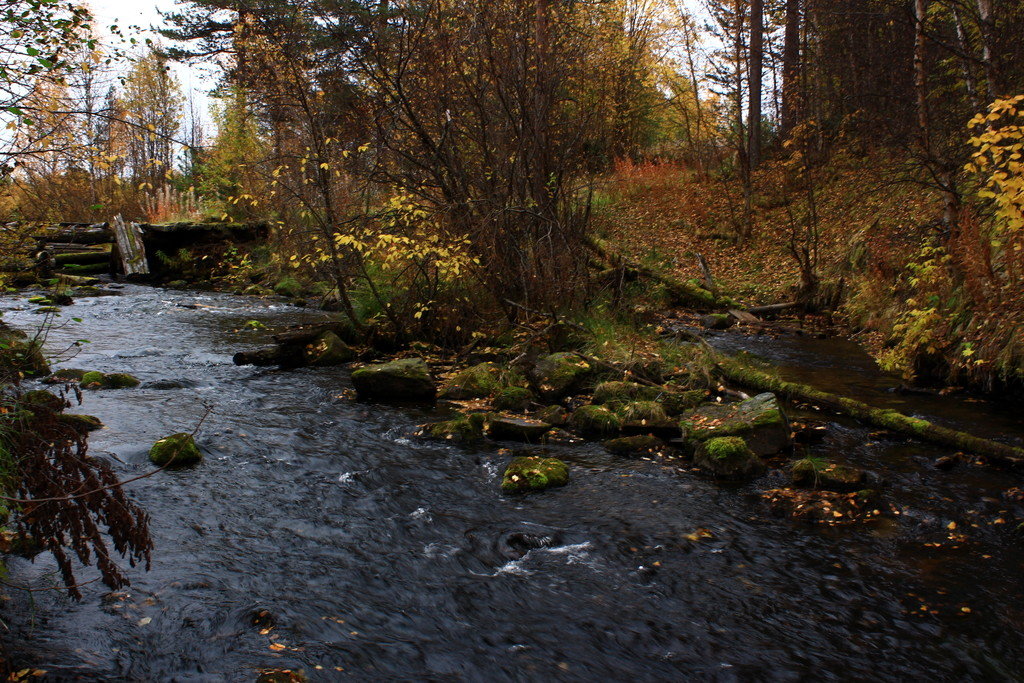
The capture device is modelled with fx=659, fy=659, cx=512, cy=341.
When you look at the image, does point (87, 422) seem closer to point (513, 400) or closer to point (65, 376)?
point (65, 376)

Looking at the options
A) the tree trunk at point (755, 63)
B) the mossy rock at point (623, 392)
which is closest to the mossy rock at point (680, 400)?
the mossy rock at point (623, 392)

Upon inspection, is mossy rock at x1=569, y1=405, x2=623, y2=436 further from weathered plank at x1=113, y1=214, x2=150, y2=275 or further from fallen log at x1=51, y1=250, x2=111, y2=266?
fallen log at x1=51, y1=250, x2=111, y2=266

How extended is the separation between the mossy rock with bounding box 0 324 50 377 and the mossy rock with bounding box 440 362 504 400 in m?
4.68

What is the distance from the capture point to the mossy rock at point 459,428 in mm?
7398

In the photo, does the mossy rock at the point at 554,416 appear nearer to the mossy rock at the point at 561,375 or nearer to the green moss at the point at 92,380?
the mossy rock at the point at 561,375

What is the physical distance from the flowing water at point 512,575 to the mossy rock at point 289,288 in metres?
11.0

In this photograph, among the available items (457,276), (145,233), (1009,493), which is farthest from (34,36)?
(145,233)

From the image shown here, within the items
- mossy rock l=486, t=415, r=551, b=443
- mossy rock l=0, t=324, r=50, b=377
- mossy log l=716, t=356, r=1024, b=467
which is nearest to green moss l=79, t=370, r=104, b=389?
mossy rock l=0, t=324, r=50, b=377

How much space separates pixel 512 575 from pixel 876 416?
497 centimetres

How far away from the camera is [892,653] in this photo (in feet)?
12.7

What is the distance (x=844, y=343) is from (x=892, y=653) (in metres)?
9.28

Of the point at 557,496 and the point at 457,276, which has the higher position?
the point at 457,276

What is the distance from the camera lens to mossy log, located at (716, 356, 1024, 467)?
629 centimetres

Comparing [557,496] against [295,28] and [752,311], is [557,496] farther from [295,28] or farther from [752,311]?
[752,311]
